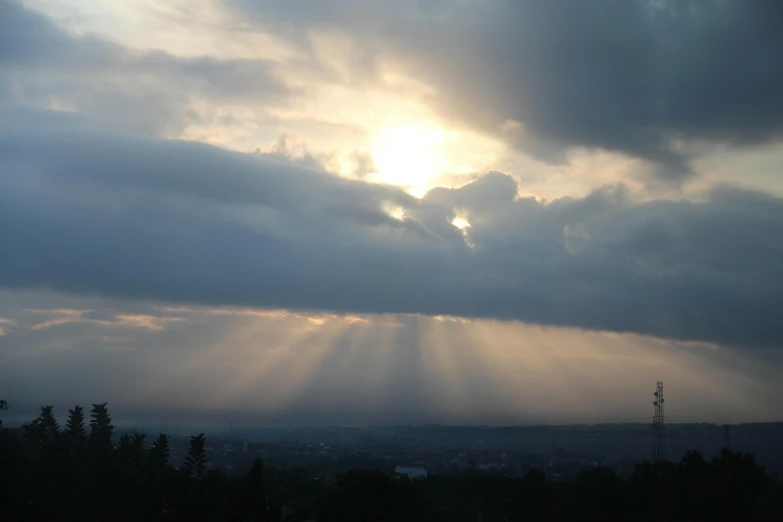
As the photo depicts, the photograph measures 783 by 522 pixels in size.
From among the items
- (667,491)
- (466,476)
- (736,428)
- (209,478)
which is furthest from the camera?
(736,428)

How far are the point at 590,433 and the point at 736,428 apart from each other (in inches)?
1883

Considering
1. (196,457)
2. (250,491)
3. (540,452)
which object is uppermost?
(196,457)

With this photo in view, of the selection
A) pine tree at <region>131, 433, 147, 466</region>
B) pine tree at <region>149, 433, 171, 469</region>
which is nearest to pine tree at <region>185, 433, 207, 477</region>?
pine tree at <region>149, 433, 171, 469</region>

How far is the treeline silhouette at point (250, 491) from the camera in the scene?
40781 mm

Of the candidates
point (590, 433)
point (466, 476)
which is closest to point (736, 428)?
point (590, 433)

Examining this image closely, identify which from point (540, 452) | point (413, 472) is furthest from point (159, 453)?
point (540, 452)

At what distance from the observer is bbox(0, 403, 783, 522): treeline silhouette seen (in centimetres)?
4078

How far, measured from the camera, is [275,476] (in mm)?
71062

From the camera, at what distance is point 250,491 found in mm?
41594

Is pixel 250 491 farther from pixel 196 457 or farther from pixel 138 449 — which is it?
pixel 138 449

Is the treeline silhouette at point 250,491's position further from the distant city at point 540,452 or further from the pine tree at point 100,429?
the distant city at point 540,452

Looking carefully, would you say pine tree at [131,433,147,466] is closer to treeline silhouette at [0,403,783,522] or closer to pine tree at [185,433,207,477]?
treeline silhouette at [0,403,783,522]

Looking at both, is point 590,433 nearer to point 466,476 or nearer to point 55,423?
point 466,476

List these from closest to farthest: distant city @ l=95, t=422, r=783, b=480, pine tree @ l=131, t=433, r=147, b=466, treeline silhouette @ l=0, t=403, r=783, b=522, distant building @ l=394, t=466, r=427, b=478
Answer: treeline silhouette @ l=0, t=403, r=783, b=522
pine tree @ l=131, t=433, r=147, b=466
distant building @ l=394, t=466, r=427, b=478
distant city @ l=95, t=422, r=783, b=480
